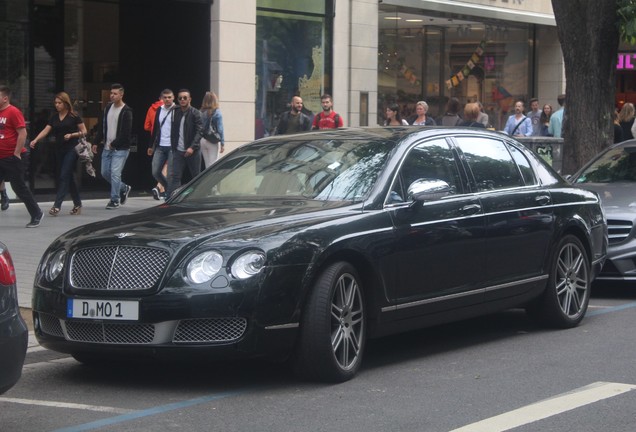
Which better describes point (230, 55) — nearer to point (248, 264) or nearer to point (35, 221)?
point (35, 221)

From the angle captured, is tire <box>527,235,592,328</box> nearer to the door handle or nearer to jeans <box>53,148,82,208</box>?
the door handle

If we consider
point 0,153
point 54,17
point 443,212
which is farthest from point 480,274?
point 54,17

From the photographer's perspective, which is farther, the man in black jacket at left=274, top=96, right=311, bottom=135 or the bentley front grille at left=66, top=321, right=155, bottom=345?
the man in black jacket at left=274, top=96, right=311, bottom=135

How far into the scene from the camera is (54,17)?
2034 cm

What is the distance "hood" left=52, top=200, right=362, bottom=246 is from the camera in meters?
7.34

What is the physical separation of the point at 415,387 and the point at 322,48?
1742 cm

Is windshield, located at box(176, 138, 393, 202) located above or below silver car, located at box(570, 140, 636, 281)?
above

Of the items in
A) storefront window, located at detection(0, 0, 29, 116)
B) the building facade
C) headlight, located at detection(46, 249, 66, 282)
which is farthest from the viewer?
the building facade

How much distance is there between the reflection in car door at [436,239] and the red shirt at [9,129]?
825cm

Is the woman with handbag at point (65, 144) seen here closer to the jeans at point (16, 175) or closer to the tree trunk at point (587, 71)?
the jeans at point (16, 175)

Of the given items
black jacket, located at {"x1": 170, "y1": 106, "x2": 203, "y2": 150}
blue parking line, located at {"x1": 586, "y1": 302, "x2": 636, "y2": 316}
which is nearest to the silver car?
blue parking line, located at {"x1": 586, "y1": 302, "x2": 636, "y2": 316}

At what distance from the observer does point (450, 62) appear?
29.2m

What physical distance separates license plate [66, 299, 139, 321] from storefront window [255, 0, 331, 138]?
51.4ft

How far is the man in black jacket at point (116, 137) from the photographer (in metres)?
18.5
